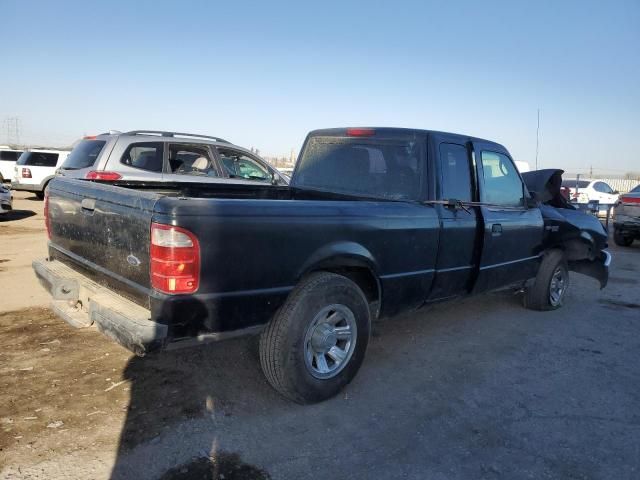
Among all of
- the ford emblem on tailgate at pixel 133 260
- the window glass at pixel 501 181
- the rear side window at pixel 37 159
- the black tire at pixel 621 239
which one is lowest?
the black tire at pixel 621 239

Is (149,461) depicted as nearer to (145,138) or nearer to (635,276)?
(145,138)

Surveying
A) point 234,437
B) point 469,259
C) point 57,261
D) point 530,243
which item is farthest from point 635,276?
point 57,261

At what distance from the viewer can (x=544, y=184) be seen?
6324 mm

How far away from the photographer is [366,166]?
14.4 feet

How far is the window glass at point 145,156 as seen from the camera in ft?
24.9

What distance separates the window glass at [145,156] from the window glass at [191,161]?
0.63 feet

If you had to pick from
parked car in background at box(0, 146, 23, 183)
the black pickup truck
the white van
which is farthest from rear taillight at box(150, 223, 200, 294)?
parked car in background at box(0, 146, 23, 183)

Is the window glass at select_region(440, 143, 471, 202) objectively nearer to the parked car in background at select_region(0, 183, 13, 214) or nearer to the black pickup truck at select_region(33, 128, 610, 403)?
the black pickup truck at select_region(33, 128, 610, 403)

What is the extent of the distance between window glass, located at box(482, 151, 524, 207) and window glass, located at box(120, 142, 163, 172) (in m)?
4.95

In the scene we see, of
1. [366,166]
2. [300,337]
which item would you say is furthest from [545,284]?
[300,337]

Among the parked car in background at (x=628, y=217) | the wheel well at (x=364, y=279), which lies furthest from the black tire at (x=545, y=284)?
the parked car in background at (x=628, y=217)

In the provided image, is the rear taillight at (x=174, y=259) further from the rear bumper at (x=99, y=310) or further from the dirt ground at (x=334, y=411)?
the dirt ground at (x=334, y=411)

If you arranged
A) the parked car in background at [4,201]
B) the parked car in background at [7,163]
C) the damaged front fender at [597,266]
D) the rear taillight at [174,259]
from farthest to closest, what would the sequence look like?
the parked car in background at [7,163]
the parked car in background at [4,201]
the damaged front fender at [597,266]
the rear taillight at [174,259]

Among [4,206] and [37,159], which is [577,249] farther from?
[37,159]
